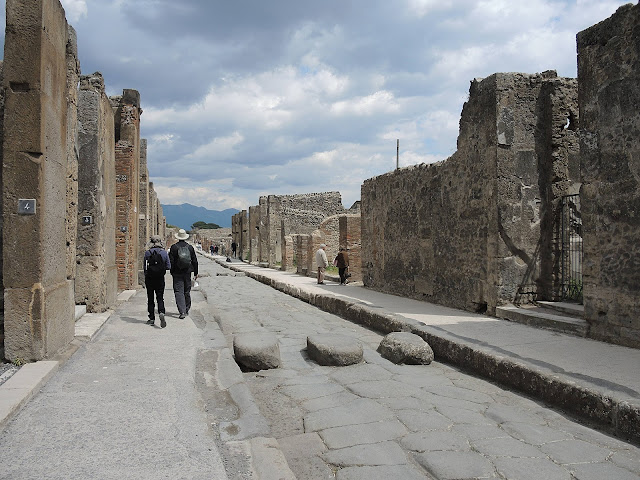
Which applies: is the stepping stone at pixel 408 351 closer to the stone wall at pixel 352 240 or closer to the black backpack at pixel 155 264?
the black backpack at pixel 155 264

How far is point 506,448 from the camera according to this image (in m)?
2.98

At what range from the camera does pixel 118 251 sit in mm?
10414

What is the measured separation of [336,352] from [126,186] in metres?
7.73

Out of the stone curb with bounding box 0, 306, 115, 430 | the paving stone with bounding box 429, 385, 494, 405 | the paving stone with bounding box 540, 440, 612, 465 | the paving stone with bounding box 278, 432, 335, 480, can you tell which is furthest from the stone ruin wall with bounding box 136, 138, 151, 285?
the paving stone with bounding box 540, 440, 612, 465

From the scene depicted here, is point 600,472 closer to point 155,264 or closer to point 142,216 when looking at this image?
point 155,264

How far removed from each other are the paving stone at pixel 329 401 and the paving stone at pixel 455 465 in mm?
1067

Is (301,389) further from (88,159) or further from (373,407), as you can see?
(88,159)

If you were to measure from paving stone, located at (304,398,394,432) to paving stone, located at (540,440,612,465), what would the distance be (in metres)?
0.99

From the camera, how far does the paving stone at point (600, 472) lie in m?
2.60

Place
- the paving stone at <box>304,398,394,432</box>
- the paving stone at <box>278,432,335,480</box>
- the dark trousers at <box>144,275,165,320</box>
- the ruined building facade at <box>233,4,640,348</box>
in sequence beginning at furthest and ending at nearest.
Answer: the dark trousers at <box>144,275,165,320</box> < the ruined building facade at <box>233,4,640,348</box> < the paving stone at <box>304,398,394,432</box> < the paving stone at <box>278,432,335,480</box>


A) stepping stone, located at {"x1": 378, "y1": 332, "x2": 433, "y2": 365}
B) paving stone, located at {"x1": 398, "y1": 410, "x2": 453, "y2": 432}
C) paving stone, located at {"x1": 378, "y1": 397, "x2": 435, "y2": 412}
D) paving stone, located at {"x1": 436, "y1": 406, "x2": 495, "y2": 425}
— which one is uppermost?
stepping stone, located at {"x1": 378, "y1": 332, "x2": 433, "y2": 365}

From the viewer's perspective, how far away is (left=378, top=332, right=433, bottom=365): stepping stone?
16.9 ft

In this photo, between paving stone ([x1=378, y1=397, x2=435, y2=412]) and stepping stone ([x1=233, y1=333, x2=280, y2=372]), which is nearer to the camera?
paving stone ([x1=378, y1=397, x2=435, y2=412])

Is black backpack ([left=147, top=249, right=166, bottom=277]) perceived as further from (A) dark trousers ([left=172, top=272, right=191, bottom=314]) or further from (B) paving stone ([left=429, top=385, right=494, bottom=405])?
(B) paving stone ([left=429, top=385, right=494, bottom=405])
